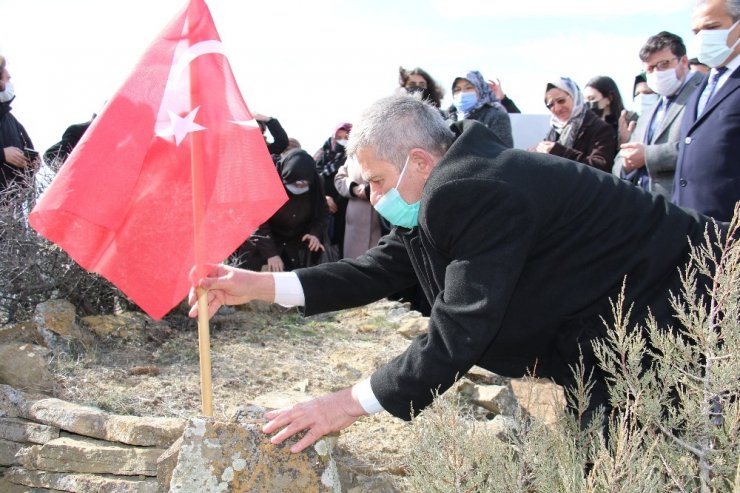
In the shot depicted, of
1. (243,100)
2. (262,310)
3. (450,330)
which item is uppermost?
(243,100)

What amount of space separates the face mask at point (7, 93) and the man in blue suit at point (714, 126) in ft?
16.2

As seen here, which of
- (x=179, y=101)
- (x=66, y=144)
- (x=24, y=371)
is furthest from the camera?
(x=66, y=144)

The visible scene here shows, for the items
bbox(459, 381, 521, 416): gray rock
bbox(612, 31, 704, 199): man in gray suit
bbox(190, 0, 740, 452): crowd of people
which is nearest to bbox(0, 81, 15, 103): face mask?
bbox(190, 0, 740, 452): crowd of people

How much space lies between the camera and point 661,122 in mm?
4496

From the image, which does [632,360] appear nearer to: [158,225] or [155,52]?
[158,225]

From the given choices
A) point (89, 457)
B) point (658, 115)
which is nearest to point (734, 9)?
point (658, 115)

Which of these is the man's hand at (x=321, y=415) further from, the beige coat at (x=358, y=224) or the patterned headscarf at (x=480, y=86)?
the beige coat at (x=358, y=224)

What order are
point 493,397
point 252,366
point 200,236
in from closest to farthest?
point 200,236, point 493,397, point 252,366

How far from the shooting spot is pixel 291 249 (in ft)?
21.4

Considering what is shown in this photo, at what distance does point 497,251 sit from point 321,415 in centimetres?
73

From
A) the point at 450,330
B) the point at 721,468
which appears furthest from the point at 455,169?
the point at 721,468

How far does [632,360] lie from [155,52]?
2227 millimetres

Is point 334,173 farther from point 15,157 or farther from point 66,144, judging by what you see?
point 15,157

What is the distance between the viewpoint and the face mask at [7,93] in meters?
5.93
